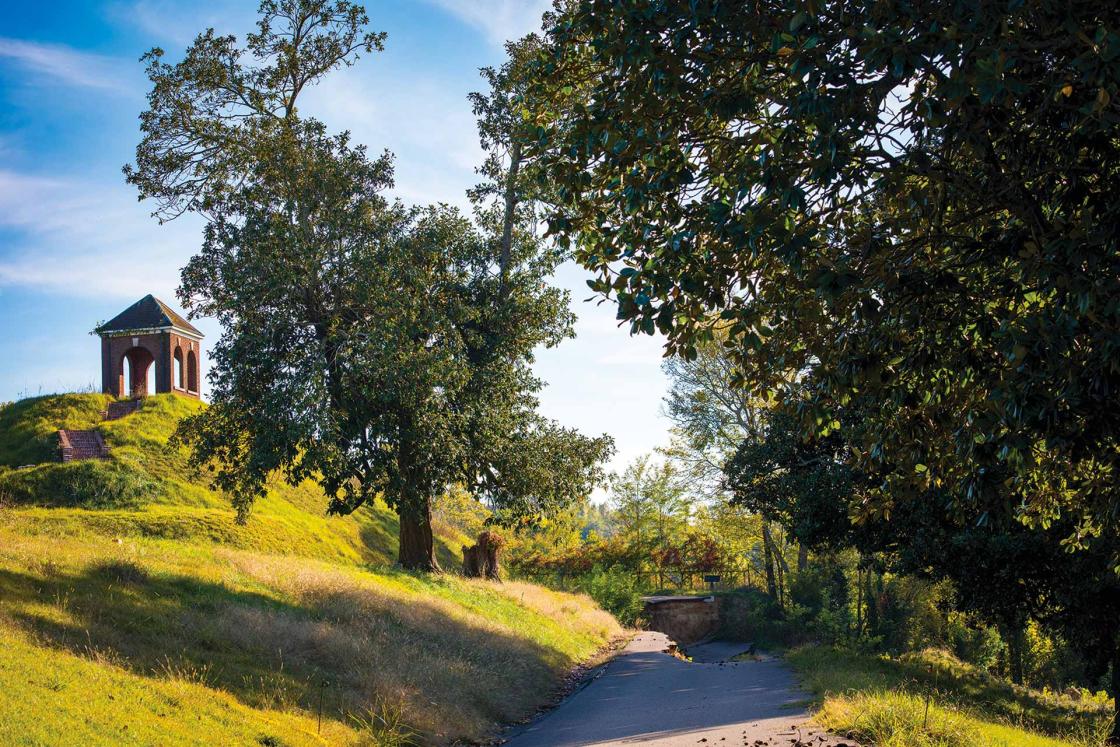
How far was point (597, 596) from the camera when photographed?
130 feet

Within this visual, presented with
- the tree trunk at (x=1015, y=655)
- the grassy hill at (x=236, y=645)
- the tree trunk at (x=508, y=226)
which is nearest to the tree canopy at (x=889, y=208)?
the grassy hill at (x=236, y=645)

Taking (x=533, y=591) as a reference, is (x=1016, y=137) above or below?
above

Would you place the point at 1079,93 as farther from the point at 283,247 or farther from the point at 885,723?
the point at 283,247

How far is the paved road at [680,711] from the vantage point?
11.2m

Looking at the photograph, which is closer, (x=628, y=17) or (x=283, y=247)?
(x=628, y=17)

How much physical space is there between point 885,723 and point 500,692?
23.9 feet

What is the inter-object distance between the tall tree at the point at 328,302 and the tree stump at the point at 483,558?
24.2 feet

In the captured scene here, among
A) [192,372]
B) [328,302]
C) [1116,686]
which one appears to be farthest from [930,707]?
[192,372]

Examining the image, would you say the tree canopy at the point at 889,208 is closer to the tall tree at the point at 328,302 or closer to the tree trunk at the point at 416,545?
the tall tree at the point at 328,302

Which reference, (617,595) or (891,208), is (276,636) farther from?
(617,595)

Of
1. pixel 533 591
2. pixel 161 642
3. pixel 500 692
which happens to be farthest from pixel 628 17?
pixel 533 591

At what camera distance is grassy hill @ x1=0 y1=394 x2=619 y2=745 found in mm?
8969

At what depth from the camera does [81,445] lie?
124 feet

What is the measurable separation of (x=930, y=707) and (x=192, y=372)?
46222mm
